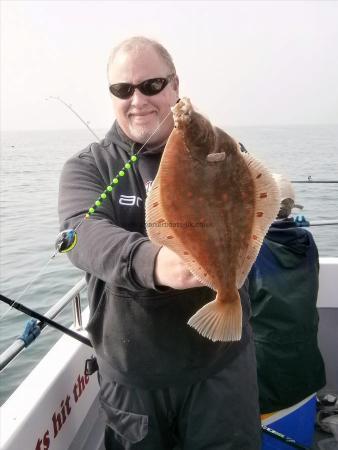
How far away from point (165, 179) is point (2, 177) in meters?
20.0

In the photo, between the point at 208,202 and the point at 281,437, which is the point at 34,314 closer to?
the point at 208,202

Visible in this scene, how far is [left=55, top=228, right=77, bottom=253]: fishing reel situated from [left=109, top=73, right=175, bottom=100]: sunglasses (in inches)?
25.3

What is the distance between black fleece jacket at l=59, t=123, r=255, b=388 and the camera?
1.89 metres

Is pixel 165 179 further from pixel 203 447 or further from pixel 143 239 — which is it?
pixel 203 447

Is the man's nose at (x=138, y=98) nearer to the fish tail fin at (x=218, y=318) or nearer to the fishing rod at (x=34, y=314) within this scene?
the fish tail fin at (x=218, y=318)

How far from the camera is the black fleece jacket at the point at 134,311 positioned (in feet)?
6.19

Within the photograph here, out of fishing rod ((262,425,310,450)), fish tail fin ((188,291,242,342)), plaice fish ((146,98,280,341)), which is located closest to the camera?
plaice fish ((146,98,280,341))

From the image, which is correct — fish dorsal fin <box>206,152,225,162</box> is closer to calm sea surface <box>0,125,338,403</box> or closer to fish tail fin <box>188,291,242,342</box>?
calm sea surface <box>0,125,338,403</box>

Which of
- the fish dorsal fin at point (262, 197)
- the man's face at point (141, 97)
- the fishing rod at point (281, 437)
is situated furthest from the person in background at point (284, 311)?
the fish dorsal fin at point (262, 197)

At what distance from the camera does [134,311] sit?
191cm

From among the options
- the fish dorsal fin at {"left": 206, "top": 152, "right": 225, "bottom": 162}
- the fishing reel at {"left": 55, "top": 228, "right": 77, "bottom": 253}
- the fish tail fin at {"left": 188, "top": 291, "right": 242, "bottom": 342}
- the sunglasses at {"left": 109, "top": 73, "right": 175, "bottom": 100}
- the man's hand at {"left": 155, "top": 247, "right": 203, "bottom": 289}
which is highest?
the sunglasses at {"left": 109, "top": 73, "right": 175, "bottom": 100}

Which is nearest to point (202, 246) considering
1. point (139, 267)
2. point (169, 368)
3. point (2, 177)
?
point (139, 267)

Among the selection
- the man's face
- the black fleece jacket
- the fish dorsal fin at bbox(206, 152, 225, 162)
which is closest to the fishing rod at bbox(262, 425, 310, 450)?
the black fleece jacket

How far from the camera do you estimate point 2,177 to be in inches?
776
